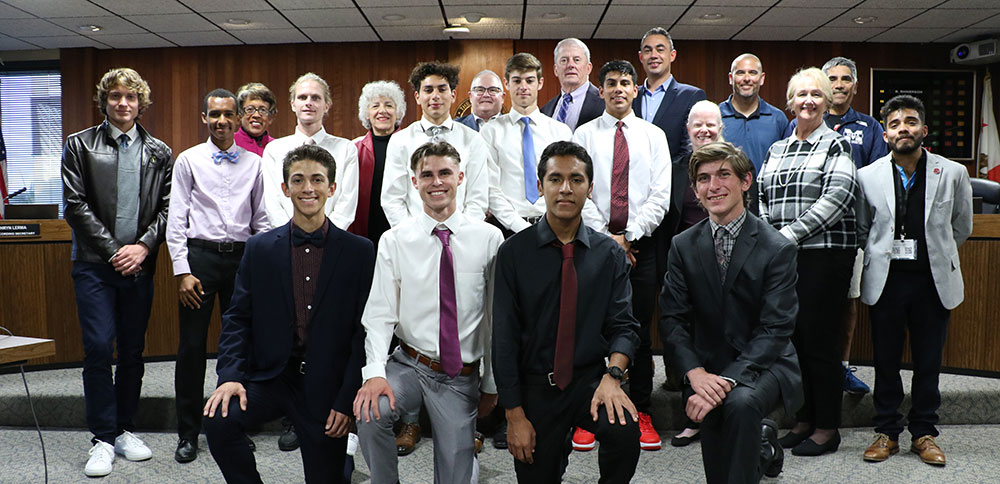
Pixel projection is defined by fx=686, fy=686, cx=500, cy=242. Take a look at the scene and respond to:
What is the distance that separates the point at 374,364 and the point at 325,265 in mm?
359

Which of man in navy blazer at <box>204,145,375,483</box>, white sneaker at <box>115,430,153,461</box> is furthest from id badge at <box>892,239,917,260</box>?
white sneaker at <box>115,430,153,461</box>

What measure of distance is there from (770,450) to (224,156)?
2.50m

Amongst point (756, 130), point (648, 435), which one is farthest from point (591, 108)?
point (648, 435)

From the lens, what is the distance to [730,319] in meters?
2.13

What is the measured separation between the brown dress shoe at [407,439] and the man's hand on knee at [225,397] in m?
0.93

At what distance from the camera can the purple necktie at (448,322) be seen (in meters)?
2.15

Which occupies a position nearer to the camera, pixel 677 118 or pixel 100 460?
pixel 100 460

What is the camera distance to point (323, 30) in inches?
272

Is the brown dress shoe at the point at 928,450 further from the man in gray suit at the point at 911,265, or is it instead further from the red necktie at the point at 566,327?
the red necktie at the point at 566,327

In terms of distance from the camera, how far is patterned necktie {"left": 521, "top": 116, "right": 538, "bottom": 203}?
9.80 feet

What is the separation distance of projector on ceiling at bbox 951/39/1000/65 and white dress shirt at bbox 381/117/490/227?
6.69 m

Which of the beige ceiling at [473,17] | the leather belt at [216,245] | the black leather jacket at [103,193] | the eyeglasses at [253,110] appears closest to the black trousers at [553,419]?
the leather belt at [216,245]

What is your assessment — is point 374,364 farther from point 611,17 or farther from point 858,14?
point 858,14

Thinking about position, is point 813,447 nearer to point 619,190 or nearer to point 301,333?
point 619,190
